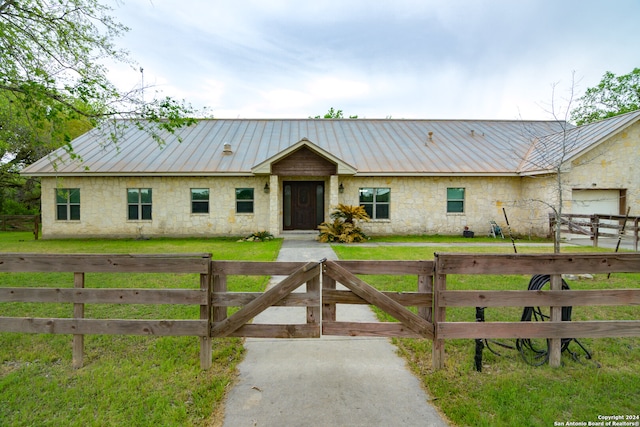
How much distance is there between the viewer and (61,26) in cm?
859

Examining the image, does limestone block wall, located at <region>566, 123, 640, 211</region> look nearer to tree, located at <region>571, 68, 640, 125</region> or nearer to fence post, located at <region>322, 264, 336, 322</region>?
fence post, located at <region>322, 264, 336, 322</region>

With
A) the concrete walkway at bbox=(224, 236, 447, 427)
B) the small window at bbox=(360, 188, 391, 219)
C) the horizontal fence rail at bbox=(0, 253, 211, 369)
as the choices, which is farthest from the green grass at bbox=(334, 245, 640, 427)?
the small window at bbox=(360, 188, 391, 219)

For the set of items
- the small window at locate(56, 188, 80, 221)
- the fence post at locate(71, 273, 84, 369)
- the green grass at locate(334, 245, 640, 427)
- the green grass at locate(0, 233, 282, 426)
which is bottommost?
the green grass at locate(334, 245, 640, 427)

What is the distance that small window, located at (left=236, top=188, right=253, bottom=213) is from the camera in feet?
49.7

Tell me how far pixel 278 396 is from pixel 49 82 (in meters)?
9.97

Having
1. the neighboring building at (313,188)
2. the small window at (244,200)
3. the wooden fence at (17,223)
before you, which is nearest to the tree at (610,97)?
the neighboring building at (313,188)

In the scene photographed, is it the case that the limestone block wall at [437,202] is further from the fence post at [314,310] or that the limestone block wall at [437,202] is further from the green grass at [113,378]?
the fence post at [314,310]

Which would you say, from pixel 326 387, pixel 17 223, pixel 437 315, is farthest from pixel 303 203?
pixel 17 223

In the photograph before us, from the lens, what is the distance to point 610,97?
3195cm

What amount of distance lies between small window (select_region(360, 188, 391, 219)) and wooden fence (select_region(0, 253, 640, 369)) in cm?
1186

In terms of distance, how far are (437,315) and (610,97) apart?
4238 cm

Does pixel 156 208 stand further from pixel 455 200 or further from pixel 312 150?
pixel 455 200

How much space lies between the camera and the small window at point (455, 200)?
1541cm

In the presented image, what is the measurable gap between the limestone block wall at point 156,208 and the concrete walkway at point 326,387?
11.5 m
